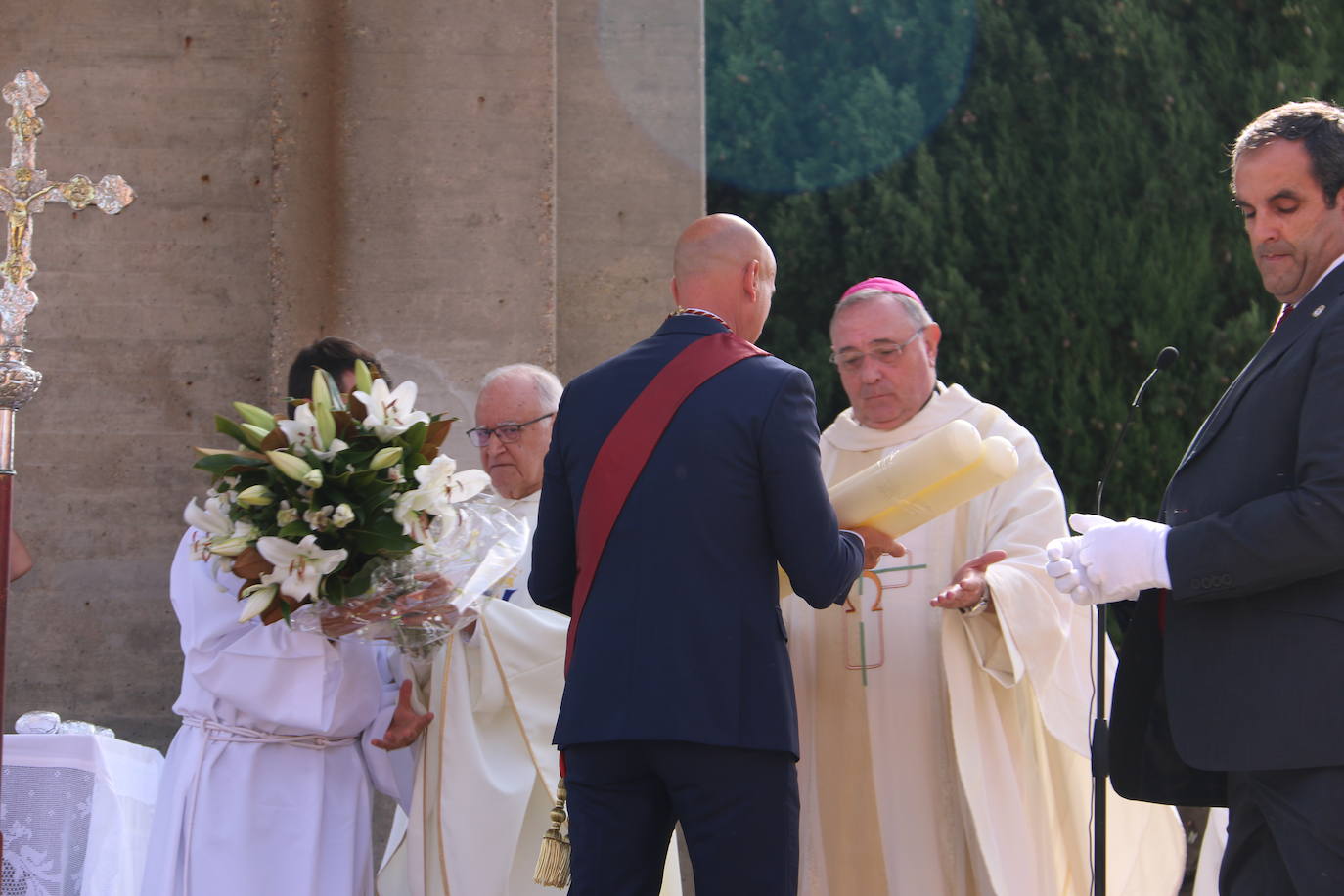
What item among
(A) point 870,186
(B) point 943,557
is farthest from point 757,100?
(B) point 943,557

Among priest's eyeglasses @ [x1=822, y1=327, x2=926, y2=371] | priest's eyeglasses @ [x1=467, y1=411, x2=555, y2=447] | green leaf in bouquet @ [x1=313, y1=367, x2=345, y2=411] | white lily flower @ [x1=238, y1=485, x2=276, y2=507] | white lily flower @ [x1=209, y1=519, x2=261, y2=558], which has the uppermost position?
priest's eyeglasses @ [x1=822, y1=327, x2=926, y2=371]

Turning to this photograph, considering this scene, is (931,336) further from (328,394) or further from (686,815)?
(686,815)

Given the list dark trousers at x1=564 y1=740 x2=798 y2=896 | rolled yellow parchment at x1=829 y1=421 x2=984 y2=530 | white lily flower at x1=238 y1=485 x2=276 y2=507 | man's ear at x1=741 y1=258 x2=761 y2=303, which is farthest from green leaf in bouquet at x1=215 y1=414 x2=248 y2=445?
rolled yellow parchment at x1=829 y1=421 x2=984 y2=530

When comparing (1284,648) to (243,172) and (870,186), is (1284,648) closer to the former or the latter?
(243,172)

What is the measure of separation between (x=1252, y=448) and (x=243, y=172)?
4159 mm

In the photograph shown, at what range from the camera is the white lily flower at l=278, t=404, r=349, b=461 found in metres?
3.72

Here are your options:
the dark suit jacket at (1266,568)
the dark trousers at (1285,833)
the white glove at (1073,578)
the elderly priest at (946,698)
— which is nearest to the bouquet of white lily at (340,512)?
the elderly priest at (946,698)

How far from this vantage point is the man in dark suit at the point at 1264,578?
8.75ft

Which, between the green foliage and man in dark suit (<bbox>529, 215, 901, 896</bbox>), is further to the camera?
the green foliage

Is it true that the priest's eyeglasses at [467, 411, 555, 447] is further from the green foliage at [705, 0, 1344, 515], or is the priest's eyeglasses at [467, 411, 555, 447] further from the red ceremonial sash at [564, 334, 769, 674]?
the green foliage at [705, 0, 1344, 515]

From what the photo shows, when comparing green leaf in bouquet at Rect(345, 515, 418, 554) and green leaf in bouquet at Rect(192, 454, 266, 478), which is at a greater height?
green leaf in bouquet at Rect(192, 454, 266, 478)

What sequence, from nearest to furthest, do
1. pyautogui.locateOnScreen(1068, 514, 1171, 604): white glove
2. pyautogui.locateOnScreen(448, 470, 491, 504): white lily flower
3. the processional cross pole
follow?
pyautogui.locateOnScreen(1068, 514, 1171, 604): white glove → the processional cross pole → pyautogui.locateOnScreen(448, 470, 491, 504): white lily flower

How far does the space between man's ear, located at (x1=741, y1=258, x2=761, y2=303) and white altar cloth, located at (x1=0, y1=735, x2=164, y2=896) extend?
229 cm

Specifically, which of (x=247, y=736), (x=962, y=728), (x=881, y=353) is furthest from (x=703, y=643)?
(x=881, y=353)
